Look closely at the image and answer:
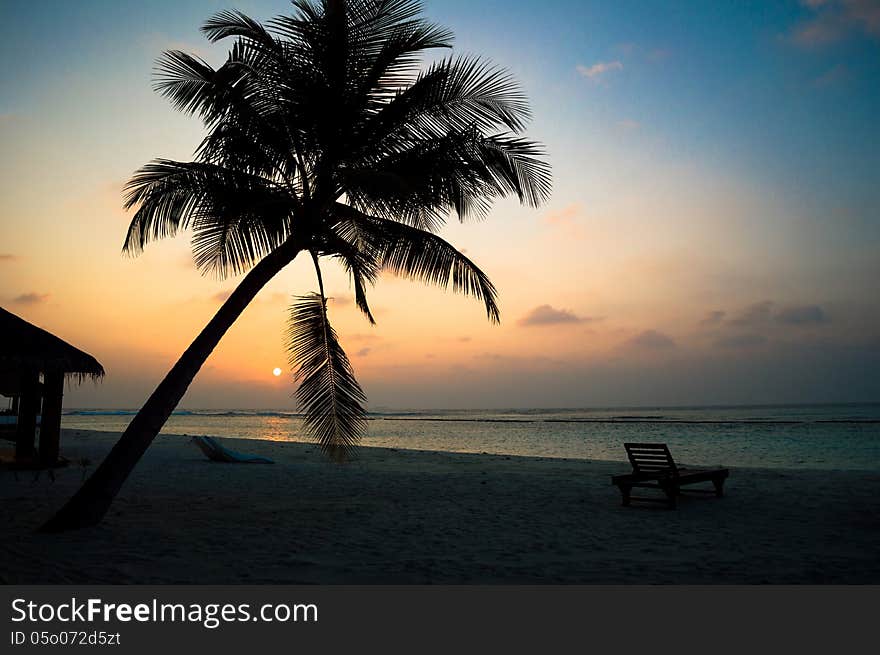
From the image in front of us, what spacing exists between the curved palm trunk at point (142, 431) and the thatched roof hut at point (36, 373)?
20.7 ft

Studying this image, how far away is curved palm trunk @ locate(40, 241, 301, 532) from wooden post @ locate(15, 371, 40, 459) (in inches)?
338

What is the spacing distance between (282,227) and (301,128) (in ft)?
4.05

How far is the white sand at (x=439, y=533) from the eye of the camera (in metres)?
5.06

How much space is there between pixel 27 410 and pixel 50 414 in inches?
26.3

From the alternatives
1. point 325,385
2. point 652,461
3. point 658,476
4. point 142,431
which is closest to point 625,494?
point 658,476

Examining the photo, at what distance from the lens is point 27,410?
13.4 m

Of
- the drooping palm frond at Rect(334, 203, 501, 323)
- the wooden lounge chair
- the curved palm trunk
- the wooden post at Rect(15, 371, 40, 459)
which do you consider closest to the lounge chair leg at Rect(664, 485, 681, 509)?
the wooden lounge chair

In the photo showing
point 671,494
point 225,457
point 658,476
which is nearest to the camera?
point 671,494

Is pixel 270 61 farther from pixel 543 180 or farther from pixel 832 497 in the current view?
pixel 832 497

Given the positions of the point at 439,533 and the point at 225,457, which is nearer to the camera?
the point at 439,533

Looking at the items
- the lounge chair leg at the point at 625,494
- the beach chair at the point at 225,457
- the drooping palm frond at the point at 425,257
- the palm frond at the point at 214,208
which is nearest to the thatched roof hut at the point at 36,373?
the beach chair at the point at 225,457

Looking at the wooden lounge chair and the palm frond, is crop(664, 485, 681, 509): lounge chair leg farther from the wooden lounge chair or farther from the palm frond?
the palm frond

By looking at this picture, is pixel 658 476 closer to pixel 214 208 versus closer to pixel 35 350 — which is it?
pixel 214 208
